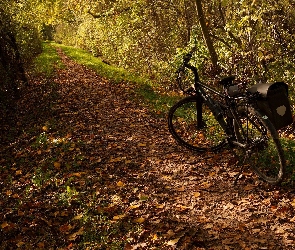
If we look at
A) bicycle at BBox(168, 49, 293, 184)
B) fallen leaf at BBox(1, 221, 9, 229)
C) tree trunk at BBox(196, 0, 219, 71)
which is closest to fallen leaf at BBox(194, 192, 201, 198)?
bicycle at BBox(168, 49, 293, 184)

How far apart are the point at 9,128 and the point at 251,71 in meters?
6.78

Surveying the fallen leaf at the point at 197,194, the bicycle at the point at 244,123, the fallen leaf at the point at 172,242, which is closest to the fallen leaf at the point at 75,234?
the fallen leaf at the point at 172,242

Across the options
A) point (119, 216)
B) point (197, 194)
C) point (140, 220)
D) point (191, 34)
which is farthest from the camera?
point (191, 34)

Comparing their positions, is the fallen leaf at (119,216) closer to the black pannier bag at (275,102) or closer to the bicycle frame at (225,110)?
the bicycle frame at (225,110)

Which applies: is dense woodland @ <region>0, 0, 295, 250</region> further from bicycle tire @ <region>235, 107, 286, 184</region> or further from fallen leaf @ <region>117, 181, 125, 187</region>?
bicycle tire @ <region>235, 107, 286, 184</region>

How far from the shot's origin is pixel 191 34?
1238 centimetres

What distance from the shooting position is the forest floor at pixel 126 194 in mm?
4117

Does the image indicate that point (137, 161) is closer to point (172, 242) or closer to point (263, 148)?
point (263, 148)

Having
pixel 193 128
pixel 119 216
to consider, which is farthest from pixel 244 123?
pixel 119 216

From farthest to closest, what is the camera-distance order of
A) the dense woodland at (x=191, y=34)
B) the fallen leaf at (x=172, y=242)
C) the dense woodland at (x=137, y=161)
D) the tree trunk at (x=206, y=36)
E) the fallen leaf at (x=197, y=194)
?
the tree trunk at (x=206, y=36)
the dense woodland at (x=191, y=34)
the fallen leaf at (x=197, y=194)
the dense woodland at (x=137, y=161)
the fallen leaf at (x=172, y=242)

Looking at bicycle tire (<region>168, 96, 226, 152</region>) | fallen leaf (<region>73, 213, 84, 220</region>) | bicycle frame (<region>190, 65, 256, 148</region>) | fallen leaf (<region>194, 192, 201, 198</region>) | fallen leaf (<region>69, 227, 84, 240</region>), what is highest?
bicycle frame (<region>190, 65, 256, 148</region>)

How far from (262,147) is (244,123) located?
0.46 m

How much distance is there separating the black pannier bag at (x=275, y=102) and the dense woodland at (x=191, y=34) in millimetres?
2651

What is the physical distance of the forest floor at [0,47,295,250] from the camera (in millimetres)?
4117
